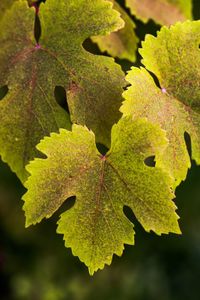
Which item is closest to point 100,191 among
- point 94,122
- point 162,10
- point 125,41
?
point 94,122

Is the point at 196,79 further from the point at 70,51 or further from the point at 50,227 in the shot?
the point at 50,227

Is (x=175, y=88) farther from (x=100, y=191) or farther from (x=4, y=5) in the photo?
(x=4, y=5)

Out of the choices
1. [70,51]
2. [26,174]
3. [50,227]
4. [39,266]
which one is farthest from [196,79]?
[39,266]

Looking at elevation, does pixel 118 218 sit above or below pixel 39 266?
above

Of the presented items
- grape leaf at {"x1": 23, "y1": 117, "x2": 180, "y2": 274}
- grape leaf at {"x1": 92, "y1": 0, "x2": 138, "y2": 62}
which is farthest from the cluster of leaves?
grape leaf at {"x1": 92, "y1": 0, "x2": 138, "y2": 62}

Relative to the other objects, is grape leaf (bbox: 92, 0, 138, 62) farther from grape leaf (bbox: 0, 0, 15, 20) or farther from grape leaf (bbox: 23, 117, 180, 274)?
grape leaf (bbox: 23, 117, 180, 274)

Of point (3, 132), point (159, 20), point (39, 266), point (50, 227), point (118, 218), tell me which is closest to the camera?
point (118, 218)
